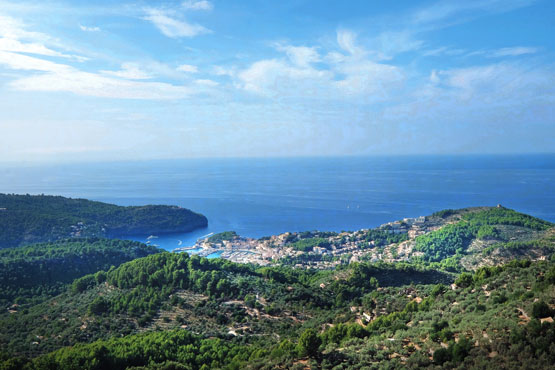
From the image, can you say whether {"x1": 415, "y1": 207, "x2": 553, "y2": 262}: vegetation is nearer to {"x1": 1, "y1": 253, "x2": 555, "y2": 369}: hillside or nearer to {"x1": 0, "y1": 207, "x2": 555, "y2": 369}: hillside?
{"x1": 0, "y1": 207, "x2": 555, "y2": 369}: hillside

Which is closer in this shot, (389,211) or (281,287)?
(281,287)

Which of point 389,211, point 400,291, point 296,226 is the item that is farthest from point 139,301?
point 389,211

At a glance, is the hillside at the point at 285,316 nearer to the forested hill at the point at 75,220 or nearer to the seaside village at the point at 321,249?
the seaside village at the point at 321,249

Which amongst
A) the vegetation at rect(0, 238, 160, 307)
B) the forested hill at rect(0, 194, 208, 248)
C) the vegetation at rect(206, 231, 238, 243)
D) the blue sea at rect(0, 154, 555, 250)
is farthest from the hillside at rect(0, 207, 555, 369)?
the blue sea at rect(0, 154, 555, 250)

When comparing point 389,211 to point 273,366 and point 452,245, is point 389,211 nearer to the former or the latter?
point 452,245

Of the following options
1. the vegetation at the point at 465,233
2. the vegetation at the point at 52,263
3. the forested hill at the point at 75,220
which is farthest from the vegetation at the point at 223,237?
the vegetation at the point at 465,233
